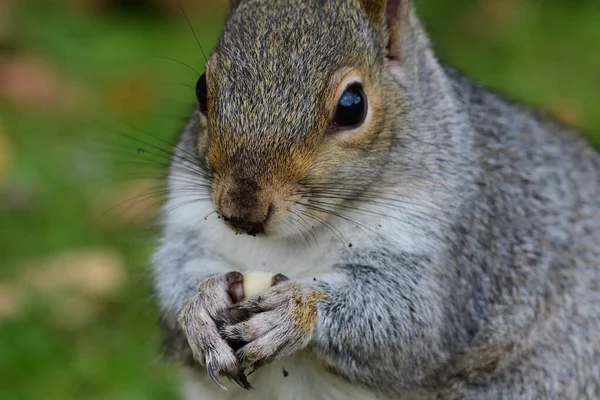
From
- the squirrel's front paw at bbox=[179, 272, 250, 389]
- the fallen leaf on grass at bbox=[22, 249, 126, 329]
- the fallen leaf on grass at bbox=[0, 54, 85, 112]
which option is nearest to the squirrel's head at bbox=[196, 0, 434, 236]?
the squirrel's front paw at bbox=[179, 272, 250, 389]

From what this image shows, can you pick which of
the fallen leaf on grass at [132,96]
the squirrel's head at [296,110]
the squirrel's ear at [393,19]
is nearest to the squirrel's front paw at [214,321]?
the squirrel's head at [296,110]

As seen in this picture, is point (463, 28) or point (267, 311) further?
point (463, 28)

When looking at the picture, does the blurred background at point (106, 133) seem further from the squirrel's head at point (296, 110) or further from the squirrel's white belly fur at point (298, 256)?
the squirrel's head at point (296, 110)

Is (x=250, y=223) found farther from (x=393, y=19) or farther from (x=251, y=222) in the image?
(x=393, y=19)

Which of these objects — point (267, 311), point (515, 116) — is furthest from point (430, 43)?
point (267, 311)

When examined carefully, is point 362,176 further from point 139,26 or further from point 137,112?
point 139,26

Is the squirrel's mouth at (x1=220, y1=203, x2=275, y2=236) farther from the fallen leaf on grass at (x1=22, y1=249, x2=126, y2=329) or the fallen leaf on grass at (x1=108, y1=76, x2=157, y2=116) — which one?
the fallen leaf on grass at (x1=108, y1=76, x2=157, y2=116)

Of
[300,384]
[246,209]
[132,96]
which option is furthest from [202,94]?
[132,96]
